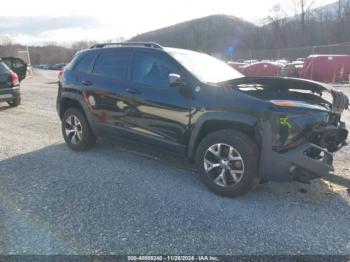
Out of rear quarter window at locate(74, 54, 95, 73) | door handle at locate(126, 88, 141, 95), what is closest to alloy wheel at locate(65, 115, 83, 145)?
rear quarter window at locate(74, 54, 95, 73)

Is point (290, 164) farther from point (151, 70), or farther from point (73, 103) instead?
point (73, 103)

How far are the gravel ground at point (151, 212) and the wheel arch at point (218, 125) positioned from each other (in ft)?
1.90

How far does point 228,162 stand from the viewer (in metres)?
3.72

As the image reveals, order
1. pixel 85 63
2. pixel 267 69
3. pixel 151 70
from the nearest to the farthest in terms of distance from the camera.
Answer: pixel 151 70 → pixel 85 63 → pixel 267 69

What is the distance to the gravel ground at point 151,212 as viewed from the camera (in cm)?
290

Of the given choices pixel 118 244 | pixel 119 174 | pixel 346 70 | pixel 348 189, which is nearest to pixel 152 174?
pixel 119 174

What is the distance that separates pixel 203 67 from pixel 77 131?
8.10 ft

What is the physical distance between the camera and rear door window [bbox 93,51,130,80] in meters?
4.81

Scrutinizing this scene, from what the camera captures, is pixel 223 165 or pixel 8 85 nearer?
pixel 223 165

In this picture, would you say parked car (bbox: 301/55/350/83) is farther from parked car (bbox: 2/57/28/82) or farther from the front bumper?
the front bumper

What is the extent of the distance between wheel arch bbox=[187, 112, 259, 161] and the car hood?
14.6 inches

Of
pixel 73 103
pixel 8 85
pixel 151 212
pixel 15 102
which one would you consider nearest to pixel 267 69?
pixel 15 102

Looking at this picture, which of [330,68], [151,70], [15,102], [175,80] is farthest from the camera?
[330,68]

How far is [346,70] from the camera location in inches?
805
